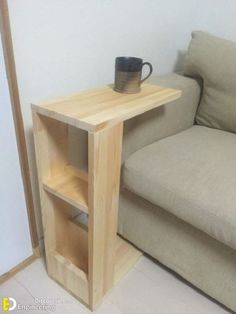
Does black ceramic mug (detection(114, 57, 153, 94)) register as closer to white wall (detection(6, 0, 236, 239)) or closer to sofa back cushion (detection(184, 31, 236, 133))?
white wall (detection(6, 0, 236, 239))

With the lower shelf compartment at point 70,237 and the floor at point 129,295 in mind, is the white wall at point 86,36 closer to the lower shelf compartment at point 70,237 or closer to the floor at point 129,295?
the lower shelf compartment at point 70,237

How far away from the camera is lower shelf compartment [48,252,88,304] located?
3.01ft

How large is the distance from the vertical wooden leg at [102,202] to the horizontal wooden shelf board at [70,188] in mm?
54

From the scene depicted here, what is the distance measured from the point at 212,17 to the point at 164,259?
119cm

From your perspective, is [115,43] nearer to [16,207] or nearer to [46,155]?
[46,155]

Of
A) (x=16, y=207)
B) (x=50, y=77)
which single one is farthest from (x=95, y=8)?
(x=16, y=207)

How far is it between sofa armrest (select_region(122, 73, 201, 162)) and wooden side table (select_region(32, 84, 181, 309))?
12 cm

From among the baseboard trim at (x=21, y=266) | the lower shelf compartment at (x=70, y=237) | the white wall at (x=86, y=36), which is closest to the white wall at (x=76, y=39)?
the white wall at (x=86, y=36)

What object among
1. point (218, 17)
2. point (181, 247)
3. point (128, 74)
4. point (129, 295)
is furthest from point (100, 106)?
point (218, 17)

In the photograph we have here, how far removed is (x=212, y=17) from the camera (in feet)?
4.70

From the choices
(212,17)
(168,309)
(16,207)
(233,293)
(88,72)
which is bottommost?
(168,309)

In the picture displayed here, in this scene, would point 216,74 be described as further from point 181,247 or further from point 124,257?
point 124,257

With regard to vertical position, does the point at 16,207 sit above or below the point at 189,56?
below

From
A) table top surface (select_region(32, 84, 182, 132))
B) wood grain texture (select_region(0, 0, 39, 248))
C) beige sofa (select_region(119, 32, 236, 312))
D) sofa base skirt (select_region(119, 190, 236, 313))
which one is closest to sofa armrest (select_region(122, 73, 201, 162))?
beige sofa (select_region(119, 32, 236, 312))
